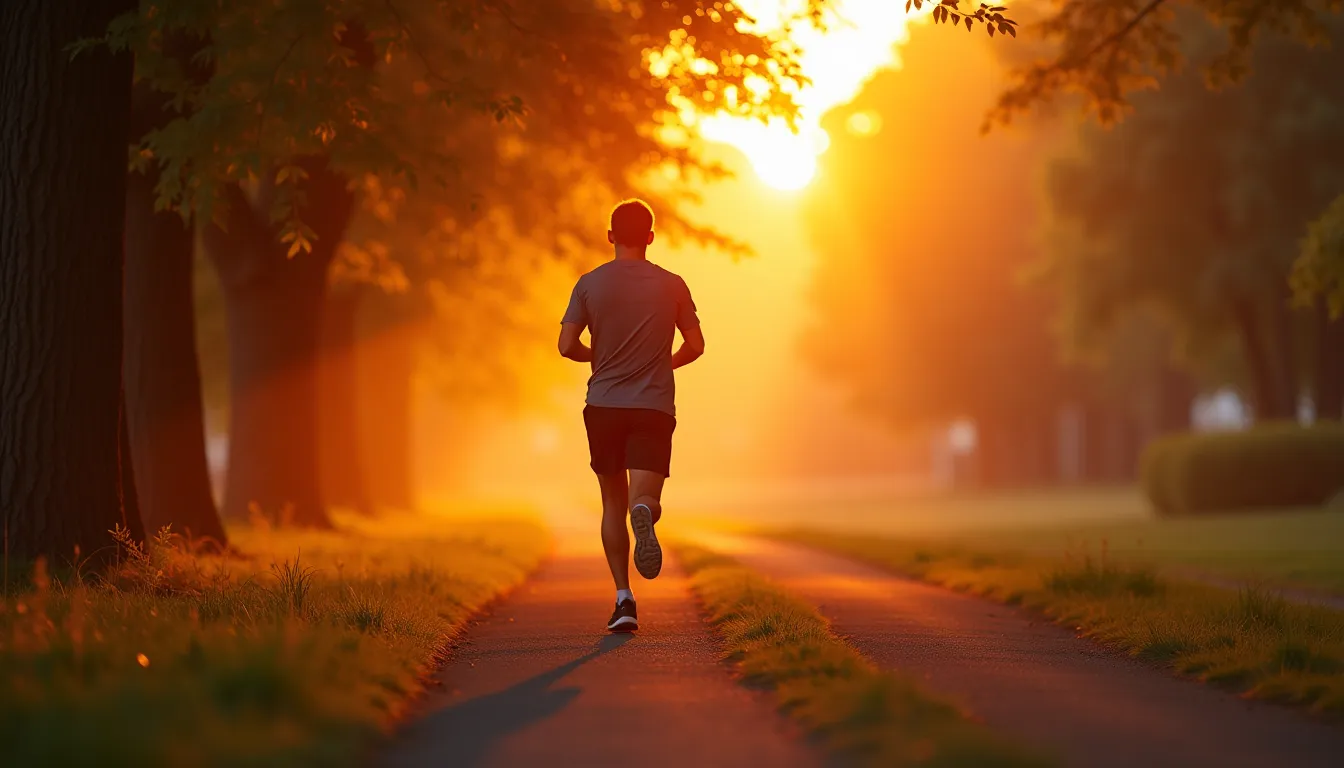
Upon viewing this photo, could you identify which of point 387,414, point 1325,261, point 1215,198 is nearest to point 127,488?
point 1325,261

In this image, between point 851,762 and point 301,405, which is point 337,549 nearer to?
point 301,405

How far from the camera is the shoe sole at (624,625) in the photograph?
8390 millimetres

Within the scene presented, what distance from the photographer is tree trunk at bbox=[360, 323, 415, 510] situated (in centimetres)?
3133

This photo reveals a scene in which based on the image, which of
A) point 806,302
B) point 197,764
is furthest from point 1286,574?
point 806,302

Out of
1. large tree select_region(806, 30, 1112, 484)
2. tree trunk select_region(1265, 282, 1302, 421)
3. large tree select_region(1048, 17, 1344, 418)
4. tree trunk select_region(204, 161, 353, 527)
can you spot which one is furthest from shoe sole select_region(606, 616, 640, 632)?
large tree select_region(806, 30, 1112, 484)

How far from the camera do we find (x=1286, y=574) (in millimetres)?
15930

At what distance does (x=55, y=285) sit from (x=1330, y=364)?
90.7 ft

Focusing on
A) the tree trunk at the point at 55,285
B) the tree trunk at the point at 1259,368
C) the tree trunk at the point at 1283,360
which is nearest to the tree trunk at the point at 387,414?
the tree trunk at the point at 1259,368

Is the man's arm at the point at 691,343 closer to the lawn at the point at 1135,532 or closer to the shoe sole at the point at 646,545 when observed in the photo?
the shoe sole at the point at 646,545

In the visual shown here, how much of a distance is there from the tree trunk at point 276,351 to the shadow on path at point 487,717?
11.2 meters

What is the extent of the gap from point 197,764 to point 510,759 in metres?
1.11

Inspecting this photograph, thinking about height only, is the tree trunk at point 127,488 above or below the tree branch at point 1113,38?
below

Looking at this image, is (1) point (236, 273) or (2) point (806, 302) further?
(2) point (806, 302)

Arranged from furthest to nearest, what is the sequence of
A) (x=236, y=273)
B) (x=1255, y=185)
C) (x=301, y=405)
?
(x=1255, y=185) < (x=301, y=405) < (x=236, y=273)
